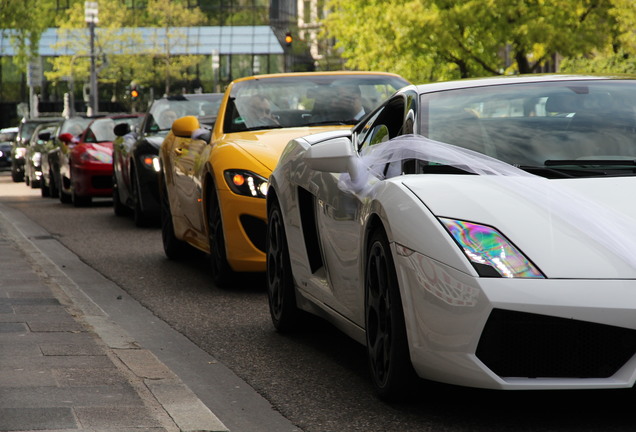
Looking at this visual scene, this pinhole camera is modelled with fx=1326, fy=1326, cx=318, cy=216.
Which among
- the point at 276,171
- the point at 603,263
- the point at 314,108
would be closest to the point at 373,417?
the point at 603,263

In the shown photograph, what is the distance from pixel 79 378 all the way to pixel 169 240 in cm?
628

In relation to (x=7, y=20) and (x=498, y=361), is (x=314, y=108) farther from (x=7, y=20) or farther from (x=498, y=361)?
→ (x=7, y=20)

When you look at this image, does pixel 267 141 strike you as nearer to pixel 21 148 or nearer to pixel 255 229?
pixel 255 229

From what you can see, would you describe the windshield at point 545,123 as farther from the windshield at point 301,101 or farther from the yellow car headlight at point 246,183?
the windshield at point 301,101

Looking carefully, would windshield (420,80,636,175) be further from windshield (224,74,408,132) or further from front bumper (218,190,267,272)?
windshield (224,74,408,132)

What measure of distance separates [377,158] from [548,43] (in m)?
32.7

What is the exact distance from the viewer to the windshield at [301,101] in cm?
1037

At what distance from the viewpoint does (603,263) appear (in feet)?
15.1

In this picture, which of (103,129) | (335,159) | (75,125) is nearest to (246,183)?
(335,159)

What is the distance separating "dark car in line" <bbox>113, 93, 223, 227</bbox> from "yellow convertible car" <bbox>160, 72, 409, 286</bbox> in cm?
344

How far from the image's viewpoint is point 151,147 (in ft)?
50.4

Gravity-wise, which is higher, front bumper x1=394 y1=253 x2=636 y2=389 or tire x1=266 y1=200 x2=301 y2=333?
front bumper x1=394 y1=253 x2=636 y2=389

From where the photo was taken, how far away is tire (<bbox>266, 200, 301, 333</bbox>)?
7207mm

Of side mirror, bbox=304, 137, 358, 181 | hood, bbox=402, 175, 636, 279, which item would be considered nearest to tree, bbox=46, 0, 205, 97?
side mirror, bbox=304, 137, 358, 181
